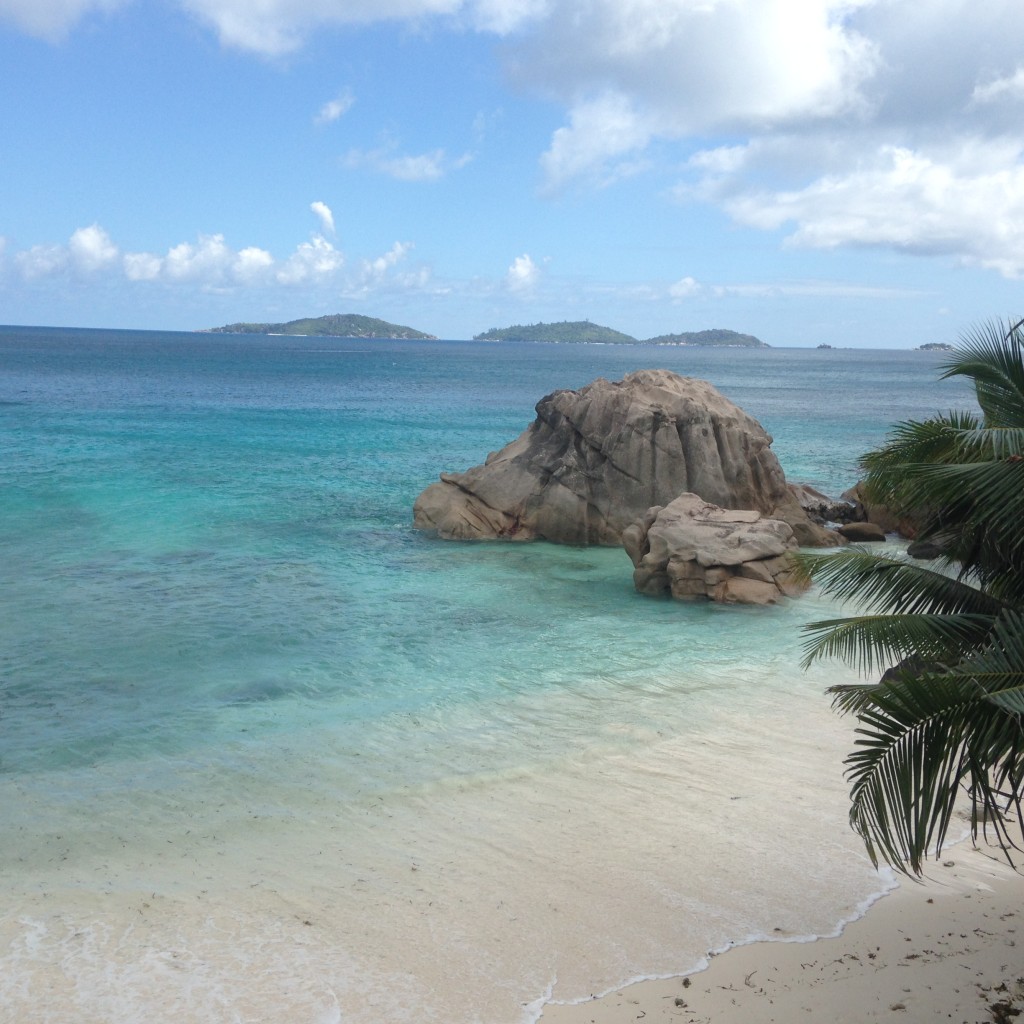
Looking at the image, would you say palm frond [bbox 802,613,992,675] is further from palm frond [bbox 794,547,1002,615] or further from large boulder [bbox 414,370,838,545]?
large boulder [bbox 414,370,838,545]

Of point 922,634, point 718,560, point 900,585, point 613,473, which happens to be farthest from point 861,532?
point 922,634

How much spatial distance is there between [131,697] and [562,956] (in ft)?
28.7

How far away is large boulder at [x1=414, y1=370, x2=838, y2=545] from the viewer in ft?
84.8

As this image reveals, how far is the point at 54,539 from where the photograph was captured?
81.6 ft

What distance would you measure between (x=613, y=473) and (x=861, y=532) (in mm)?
6772

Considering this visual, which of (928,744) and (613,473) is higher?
(613,473)

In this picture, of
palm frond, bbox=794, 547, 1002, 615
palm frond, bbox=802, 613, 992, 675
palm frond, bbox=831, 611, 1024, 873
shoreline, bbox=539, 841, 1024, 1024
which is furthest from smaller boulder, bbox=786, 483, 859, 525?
palm frond, bbox=831, 611, 1024, 873

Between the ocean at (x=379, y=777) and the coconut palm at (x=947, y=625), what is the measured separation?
2.80m

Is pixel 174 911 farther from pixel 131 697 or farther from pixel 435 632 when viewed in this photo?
pixel 435 632

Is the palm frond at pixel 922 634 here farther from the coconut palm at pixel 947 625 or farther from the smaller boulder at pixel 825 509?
the smaller boulder at pixel 825 509

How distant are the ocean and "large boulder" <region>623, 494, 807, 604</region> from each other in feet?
1.64

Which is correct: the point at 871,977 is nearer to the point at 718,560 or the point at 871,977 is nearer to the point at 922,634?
the point at 922,634

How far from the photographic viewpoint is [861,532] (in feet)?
87.2

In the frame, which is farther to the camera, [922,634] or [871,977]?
[871,977]
